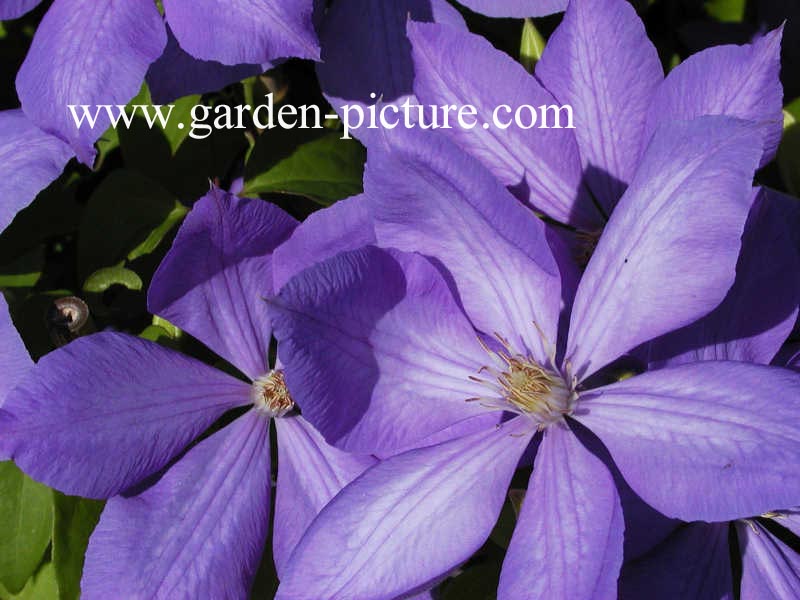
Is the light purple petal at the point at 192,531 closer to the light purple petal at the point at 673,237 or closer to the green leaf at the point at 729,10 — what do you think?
the light purple petal at the point at 673,237

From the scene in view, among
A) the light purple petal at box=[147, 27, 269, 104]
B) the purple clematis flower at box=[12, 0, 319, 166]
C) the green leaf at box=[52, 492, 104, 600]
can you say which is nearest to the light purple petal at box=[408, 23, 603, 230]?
the purple clematis flower at box=[12, 0, 319, 166]

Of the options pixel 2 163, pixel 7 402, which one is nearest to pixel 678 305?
pixel 7 402

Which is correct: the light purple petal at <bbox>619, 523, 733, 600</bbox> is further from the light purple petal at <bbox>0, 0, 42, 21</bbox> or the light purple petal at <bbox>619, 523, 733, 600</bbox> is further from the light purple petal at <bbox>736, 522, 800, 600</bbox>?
the light purple petal at <bbox>0, 0, 42, 21</bbox>

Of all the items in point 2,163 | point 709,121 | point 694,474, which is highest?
point 709,121

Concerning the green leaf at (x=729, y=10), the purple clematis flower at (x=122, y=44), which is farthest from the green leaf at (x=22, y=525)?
the green leaf at (x=729, y=10)

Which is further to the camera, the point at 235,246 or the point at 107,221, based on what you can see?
the point at 107,221

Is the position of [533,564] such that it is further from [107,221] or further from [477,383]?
[107,221]
